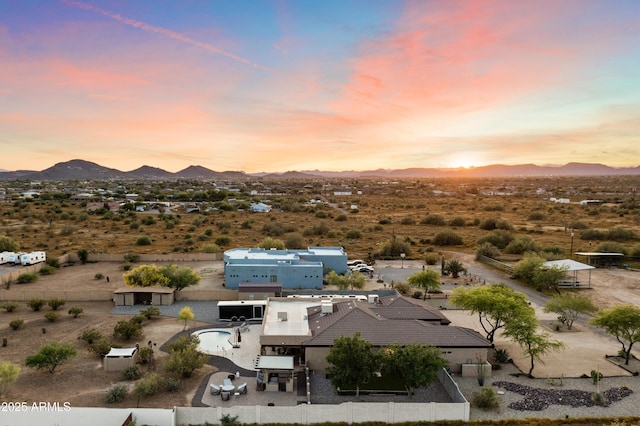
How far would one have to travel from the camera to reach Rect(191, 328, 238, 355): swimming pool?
30.8m

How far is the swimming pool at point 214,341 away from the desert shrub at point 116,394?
6.96 m

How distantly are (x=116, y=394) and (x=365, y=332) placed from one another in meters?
14.6

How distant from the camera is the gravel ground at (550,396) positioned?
2362 cm

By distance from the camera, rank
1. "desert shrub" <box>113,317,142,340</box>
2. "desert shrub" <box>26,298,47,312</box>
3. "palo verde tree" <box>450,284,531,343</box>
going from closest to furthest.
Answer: "palo verde tree" <box>450,284,531,343</box>, "desert shrub" <box>113,317,142,340</box>, "desert shrub" <box>26,298,47,312</box>

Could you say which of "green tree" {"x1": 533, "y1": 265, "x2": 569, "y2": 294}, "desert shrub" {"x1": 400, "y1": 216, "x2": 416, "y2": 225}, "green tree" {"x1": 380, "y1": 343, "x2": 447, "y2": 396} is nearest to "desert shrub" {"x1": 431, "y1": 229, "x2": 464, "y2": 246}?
"desert shrub" {"x1": 400, "y1": 216, "x2": 416, "y2": 225}

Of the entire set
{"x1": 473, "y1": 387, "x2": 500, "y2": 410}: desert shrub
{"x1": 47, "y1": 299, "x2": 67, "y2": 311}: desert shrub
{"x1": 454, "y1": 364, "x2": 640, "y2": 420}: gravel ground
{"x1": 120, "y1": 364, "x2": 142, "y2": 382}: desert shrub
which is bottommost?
{"x1": 454, "y1": 364, "x2": 640, "y2": 420}: gravel ground

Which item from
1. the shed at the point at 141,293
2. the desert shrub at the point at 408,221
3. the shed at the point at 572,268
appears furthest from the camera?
the desert shrub at the point at 408,221

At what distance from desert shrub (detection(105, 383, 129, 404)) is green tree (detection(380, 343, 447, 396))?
1389cm

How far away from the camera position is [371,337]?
2825 cm

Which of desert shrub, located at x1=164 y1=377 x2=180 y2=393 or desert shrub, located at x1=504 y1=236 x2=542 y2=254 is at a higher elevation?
desert shrub, located at x1=504 y1=236 x2=542 y2=254

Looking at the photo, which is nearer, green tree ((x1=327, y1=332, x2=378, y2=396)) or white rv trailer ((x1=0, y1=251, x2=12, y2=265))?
green tree ((x1=327, y1=332, x2=378, y2=396))

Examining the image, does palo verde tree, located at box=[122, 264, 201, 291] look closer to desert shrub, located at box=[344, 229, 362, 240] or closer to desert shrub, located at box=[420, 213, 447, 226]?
desert shrub, located at box=[344, 229, 362, 240]

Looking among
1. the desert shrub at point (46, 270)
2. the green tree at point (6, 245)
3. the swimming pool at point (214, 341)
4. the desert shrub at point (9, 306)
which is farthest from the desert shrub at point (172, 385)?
the green tree at point (6, 245)

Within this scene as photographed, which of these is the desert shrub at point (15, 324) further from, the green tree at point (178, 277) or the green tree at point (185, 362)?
the green tree at point (185, 362)
